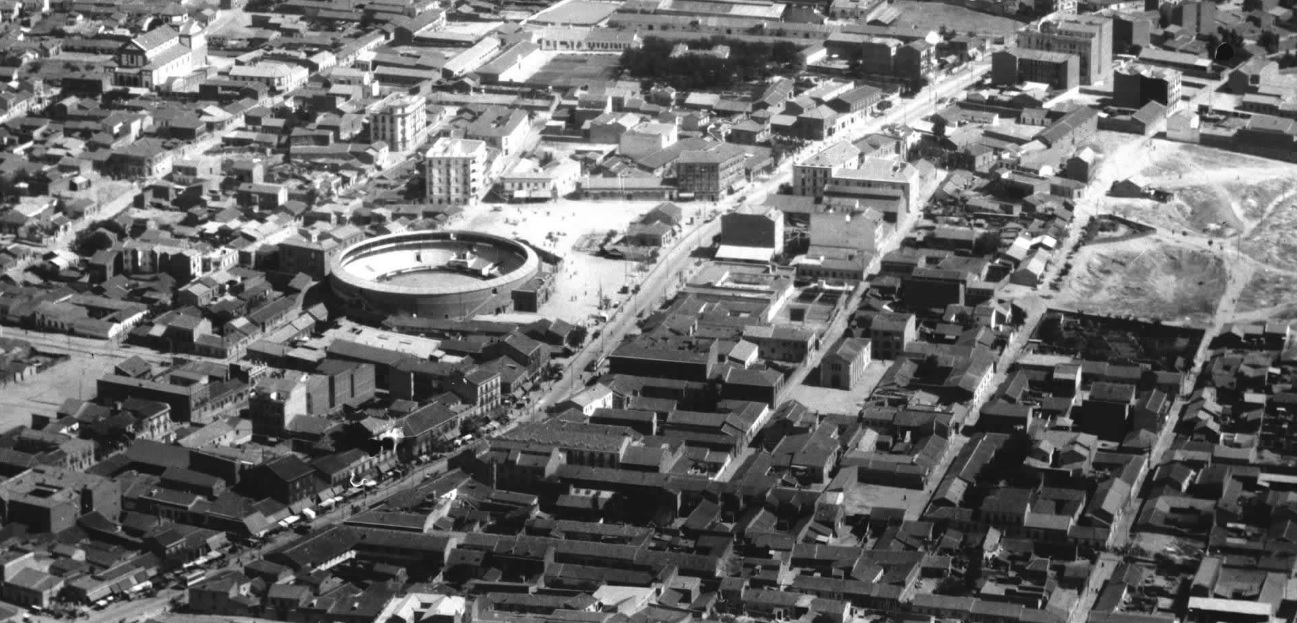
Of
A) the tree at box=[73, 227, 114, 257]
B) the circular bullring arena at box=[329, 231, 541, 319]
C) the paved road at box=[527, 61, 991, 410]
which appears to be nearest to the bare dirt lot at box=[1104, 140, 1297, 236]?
the paved road at box=[527, 61, 991, 410]

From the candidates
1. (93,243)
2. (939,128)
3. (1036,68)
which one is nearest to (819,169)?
(939,128)

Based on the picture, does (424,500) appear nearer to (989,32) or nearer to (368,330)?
(368,330)

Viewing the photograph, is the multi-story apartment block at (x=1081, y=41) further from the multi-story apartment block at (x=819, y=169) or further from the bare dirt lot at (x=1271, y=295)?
the bare dirt lot at (x=1271, y=295)

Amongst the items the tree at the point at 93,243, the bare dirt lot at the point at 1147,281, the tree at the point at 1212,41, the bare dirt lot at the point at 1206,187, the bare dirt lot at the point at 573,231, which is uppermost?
the tree at the point at 93,243

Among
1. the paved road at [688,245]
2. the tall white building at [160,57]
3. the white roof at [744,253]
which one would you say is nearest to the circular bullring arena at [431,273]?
the paved road at [688,245]

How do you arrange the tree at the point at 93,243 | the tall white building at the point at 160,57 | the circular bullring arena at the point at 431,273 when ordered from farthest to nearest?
the tall white building at the point at 160,57
the tree at the point at 93,243
the circular bullring arena at the point at 431,273

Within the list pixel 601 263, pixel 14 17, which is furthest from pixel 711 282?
pixel 14 17
